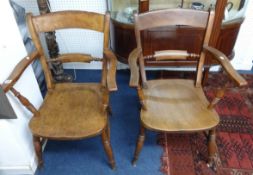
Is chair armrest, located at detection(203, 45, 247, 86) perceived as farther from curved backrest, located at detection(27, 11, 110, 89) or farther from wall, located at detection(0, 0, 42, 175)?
wall, located at detection(0, 0, 42, 175)

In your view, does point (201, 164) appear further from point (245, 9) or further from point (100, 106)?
point (245, 9)

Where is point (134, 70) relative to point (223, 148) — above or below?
above

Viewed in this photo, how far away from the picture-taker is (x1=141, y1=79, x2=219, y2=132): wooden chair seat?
109cm

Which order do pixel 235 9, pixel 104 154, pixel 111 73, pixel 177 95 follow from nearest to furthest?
pixel 111 73
pixel 177 95
pixel 104 154
pixel 235 9

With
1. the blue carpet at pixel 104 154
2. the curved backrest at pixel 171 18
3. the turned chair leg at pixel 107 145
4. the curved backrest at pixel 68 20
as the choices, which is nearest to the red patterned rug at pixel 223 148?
the blue carpet at pixel 104 154

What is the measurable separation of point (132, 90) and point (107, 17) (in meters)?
0.95

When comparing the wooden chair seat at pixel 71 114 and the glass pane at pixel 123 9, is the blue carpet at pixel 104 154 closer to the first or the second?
the wooden chair seat at pixel 71 114

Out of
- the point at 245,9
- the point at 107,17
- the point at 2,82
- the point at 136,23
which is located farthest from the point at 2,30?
the point at 245,9

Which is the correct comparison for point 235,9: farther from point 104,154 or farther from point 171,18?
point 104,154

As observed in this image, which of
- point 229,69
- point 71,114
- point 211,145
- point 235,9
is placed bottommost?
point 211,145

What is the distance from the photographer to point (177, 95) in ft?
4.22

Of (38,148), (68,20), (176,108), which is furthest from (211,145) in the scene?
(68,20)

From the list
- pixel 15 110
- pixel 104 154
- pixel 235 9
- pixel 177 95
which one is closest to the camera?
pixel 15 110

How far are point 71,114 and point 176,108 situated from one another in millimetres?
613
